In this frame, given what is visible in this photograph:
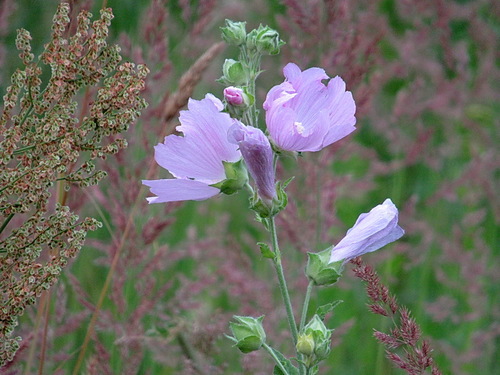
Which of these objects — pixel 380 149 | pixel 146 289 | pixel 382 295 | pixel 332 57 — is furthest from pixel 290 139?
pixel 380 149

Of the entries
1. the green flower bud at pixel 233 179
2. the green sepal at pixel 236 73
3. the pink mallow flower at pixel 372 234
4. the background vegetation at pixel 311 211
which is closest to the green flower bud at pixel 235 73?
the green sepal at pixel 236 73

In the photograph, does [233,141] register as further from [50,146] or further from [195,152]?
[50,146]

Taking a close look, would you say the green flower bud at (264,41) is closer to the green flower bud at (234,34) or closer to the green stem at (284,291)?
the green flower bud at (234,34)

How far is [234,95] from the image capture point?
0.93 m

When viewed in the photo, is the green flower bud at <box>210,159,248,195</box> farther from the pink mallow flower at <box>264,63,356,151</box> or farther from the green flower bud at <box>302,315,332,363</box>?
the green flower bud at <box>302,315,332,363</box>

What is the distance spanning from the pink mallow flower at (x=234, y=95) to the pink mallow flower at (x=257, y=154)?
39 mm

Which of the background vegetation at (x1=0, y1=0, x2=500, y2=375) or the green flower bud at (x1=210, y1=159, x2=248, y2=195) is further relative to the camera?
the background vegetation at (x1=0, y1=0, x2=500, y2=375)

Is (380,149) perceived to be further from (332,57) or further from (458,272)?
(332,57)

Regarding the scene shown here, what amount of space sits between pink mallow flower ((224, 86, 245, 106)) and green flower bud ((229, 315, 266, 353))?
0.88 ft

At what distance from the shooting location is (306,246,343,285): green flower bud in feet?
3.18

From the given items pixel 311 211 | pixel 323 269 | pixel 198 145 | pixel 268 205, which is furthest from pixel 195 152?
pixel 311 211

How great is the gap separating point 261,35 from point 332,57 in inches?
34.9

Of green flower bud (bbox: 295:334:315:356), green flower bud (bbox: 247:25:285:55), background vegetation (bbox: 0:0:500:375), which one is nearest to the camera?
green flower bud (bbox: 295:334:315:356)

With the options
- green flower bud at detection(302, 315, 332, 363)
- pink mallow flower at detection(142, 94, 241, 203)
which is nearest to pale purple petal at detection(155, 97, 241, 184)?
pink mallow flower at detection(142, 94, 241, 203)
